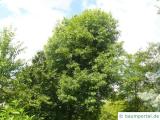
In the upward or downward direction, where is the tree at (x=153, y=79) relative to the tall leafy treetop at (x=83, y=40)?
downward

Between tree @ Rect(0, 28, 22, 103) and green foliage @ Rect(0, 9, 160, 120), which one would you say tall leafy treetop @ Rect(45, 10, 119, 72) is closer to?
green foliage @ Rect(0, 9, 160, 120)

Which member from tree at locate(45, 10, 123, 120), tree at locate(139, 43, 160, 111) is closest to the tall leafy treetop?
→ tree at locate(45, 10, 123, 120)

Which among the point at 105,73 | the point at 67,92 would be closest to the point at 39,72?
the point at 67,92

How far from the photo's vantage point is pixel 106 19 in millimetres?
49062

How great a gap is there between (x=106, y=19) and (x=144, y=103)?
9.77 meters

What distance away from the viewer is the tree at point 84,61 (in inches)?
1795

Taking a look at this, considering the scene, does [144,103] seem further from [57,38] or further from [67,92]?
[57,38]

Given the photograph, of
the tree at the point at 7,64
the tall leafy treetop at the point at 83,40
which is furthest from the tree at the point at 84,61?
the tree at the point at 7,64

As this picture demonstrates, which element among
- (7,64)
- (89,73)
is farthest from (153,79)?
(7,64)

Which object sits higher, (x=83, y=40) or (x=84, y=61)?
(x=83, y=40)

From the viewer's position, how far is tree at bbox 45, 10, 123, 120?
4559cm

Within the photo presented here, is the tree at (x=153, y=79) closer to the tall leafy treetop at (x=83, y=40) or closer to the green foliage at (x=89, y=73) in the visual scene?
the green foliage at (x=89, y=73)

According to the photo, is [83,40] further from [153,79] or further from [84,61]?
[153,79]

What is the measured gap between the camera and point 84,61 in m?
47.9
